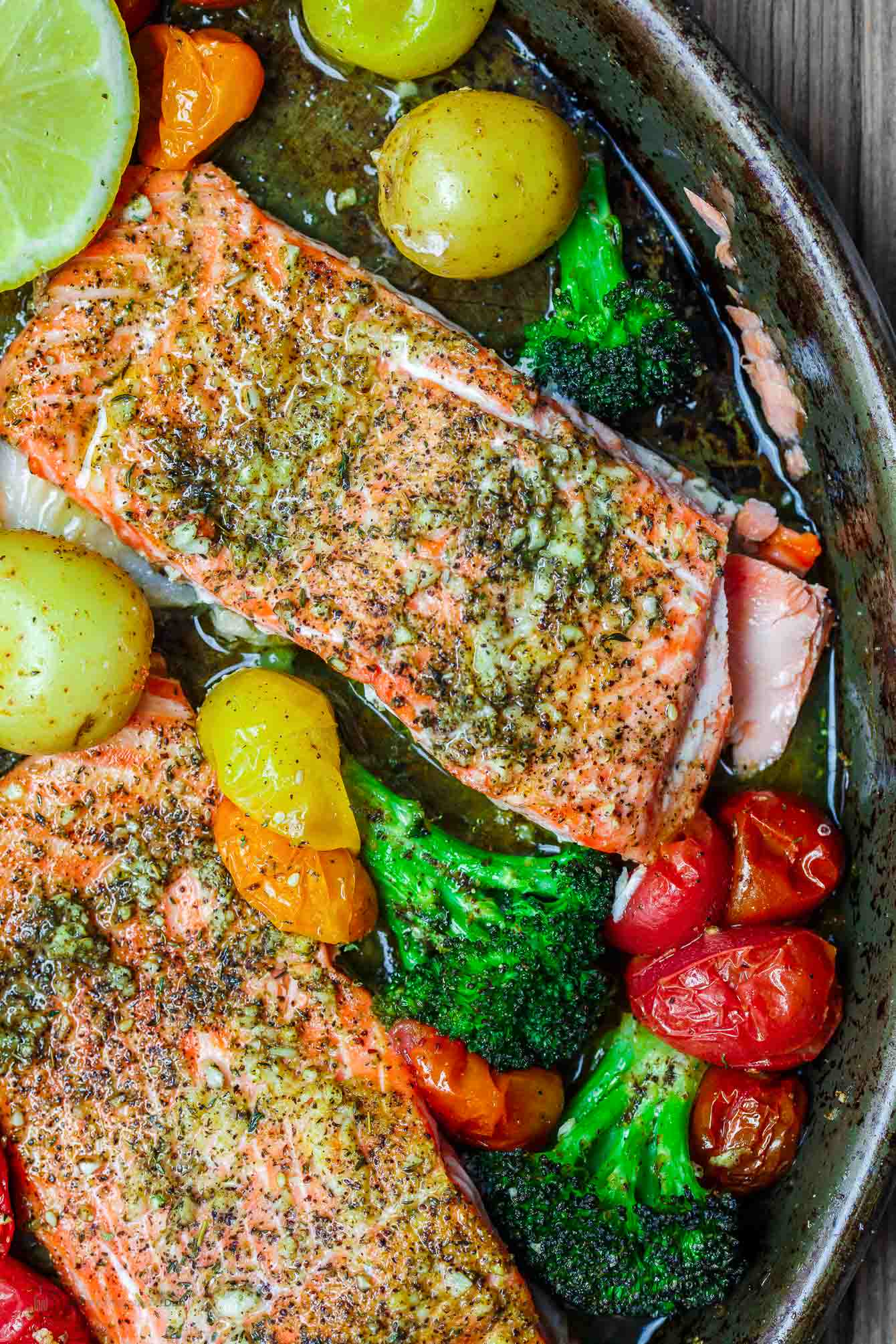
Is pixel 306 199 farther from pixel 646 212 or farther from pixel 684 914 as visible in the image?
pixel 684 914

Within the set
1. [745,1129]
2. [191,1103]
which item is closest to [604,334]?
[745,1129]

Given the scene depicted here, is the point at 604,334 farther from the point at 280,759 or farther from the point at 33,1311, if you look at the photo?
the point at 33,1311

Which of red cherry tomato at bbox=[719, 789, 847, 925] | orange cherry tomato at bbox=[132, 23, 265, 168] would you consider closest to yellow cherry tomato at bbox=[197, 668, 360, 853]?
red cherry tomato at bbox=[719, 789, 847, 925]

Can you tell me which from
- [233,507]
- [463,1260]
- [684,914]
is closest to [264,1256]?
[463,1260]

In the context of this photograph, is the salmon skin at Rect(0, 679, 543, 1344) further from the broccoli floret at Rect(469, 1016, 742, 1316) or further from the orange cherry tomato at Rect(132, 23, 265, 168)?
the orange cherry tomato at Rect(132, 23, 265, 168)

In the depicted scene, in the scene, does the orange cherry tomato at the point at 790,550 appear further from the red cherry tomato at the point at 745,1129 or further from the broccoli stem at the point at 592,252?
the red cherry tomato at the point at 745,1129

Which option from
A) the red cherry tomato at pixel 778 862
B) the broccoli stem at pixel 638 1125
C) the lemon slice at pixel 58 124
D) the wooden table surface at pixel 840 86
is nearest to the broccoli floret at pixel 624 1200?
the broccoli stem at pixel 638 1125

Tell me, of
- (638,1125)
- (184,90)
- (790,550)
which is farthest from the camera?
(790,550)
